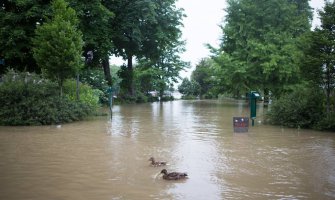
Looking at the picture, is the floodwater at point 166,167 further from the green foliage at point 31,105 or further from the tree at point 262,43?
the tree at point 262,43

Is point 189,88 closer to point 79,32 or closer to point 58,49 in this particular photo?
point 79,32

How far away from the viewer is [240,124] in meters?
14.9

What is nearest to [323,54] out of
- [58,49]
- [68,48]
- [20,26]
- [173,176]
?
[173,176]

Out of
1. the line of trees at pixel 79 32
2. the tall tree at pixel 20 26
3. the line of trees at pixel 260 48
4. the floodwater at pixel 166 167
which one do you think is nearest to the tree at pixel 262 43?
the line of trees at pixel 260 48

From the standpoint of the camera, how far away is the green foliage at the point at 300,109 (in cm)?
1631

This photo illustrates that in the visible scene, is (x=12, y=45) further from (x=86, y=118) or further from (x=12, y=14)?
(x=86, y=118)

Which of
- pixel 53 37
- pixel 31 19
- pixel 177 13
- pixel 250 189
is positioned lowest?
pixel 250 189

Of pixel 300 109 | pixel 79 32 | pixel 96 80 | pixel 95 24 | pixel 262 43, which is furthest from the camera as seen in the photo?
pixel 262 43

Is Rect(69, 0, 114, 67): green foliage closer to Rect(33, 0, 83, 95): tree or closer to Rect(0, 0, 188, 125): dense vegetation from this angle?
Rect(0, 0, 188, 125): dense vegetation

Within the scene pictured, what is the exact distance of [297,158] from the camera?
32.9 feet

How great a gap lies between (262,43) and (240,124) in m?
21.3

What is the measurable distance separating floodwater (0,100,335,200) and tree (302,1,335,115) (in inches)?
92.5

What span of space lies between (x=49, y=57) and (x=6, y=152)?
841 cm

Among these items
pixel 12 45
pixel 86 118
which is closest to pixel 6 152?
pixel 86 118
